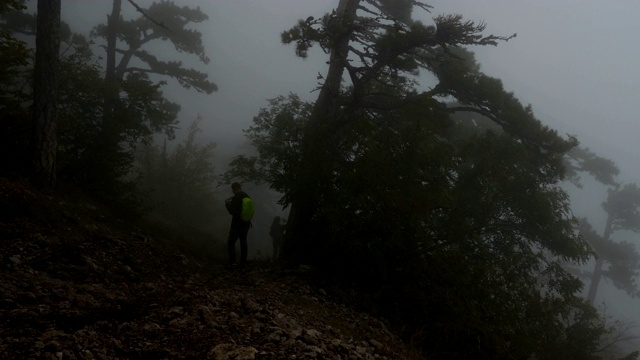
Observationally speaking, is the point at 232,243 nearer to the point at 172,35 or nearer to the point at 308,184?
the point at 308,184

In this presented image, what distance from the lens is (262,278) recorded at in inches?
325

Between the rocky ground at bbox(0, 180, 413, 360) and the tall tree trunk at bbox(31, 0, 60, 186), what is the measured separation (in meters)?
1.17

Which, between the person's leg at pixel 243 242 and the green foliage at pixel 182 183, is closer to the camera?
the person's leg at pixel 243 242

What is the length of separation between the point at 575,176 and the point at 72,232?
34.6 m

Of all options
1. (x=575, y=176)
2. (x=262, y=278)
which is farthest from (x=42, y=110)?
(x=575, y=176)

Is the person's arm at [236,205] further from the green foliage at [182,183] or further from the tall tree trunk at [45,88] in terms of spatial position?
the green foliage at [182,183]

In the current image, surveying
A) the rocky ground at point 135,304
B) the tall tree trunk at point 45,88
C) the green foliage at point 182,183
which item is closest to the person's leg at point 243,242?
the rocky ground at point 135,304

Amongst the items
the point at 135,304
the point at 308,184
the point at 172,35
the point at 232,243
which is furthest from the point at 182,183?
the point at 135,304

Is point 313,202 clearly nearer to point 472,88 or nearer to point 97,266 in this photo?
point 97,266

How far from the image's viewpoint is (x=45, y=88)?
9.05m

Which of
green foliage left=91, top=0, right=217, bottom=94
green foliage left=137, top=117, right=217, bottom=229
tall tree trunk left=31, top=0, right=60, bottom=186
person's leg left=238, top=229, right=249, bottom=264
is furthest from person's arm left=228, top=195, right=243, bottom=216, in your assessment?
green foliage left=91, top=0, right=217, bottom=94

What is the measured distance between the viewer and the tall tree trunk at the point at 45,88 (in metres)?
8.92

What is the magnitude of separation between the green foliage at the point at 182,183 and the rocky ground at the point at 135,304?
14866 mm

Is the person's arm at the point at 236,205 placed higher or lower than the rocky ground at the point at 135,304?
higher
